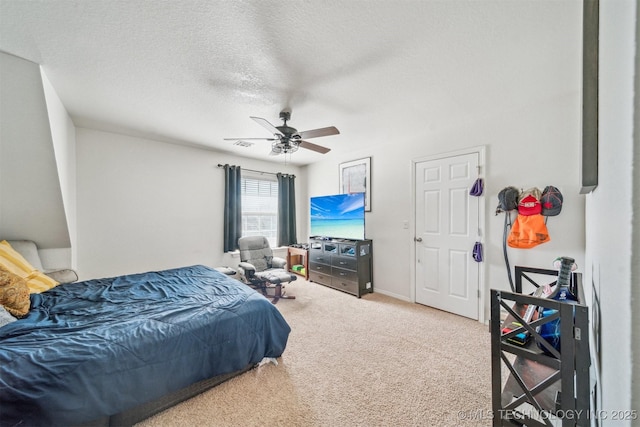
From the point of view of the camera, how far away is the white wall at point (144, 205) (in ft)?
10.6

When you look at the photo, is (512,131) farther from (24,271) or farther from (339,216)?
(24,271)

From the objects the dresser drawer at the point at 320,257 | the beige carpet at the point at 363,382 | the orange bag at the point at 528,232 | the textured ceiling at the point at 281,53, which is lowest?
the beige carpet at the point at 363,382

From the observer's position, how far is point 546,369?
1.06 metres

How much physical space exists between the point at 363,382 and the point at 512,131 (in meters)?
3.01

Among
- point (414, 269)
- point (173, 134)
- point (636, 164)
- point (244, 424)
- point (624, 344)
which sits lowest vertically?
point (244, 424)

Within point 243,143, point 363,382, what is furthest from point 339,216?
point 363,382

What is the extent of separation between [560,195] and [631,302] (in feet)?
9.20

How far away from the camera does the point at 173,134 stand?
3.46 m

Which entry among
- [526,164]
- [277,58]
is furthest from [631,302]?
[526,164]

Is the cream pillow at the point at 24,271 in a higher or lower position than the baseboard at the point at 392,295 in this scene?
higher

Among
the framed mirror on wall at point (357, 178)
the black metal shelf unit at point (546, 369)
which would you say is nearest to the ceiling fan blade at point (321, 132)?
the framed mirror on wall at point (357, 178)

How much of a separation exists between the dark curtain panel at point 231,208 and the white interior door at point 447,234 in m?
3.17

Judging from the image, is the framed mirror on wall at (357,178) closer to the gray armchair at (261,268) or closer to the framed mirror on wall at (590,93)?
the gray armchair at (261,268)

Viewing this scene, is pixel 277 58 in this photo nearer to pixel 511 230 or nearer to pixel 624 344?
pixel 624 344
